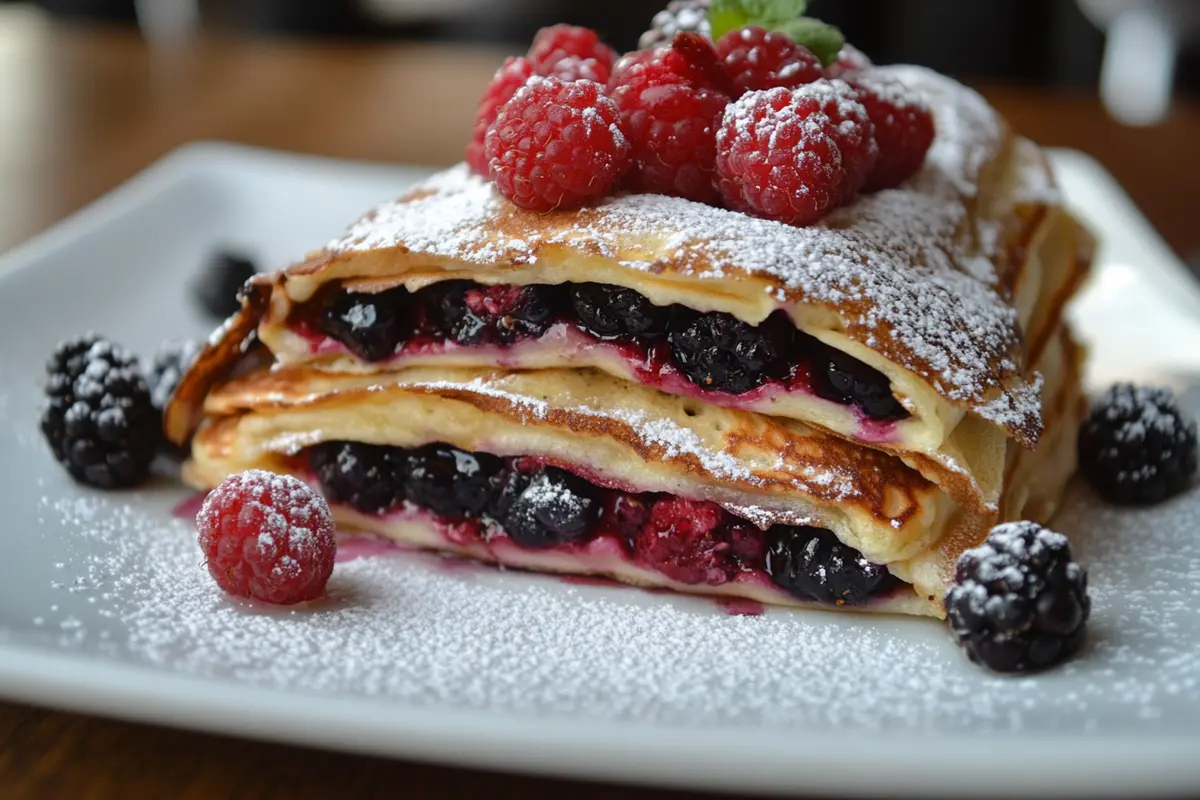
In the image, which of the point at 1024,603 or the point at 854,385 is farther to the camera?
the point at 854,385

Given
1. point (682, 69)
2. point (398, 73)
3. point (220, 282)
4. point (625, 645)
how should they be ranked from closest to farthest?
point (625, 645) → point (682, 69) → point (220, 282) → point (398, 73)

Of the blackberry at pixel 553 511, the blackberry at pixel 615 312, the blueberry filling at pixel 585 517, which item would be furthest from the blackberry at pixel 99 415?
the blackberry at pixel 615 312

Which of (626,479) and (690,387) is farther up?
(690,387)

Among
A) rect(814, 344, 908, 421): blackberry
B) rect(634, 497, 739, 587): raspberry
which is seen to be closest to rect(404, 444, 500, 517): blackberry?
rect(634, 497, 739, 587): raspberry

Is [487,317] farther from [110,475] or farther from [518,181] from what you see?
[110,475]

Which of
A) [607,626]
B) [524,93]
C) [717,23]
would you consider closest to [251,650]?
[607,626]

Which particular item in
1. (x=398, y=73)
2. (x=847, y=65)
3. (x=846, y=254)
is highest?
(x=847, y=65)

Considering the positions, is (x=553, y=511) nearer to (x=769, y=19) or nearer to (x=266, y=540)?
(x=266, y=540)

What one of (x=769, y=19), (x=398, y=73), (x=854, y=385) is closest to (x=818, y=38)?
(x=769, y=19)
